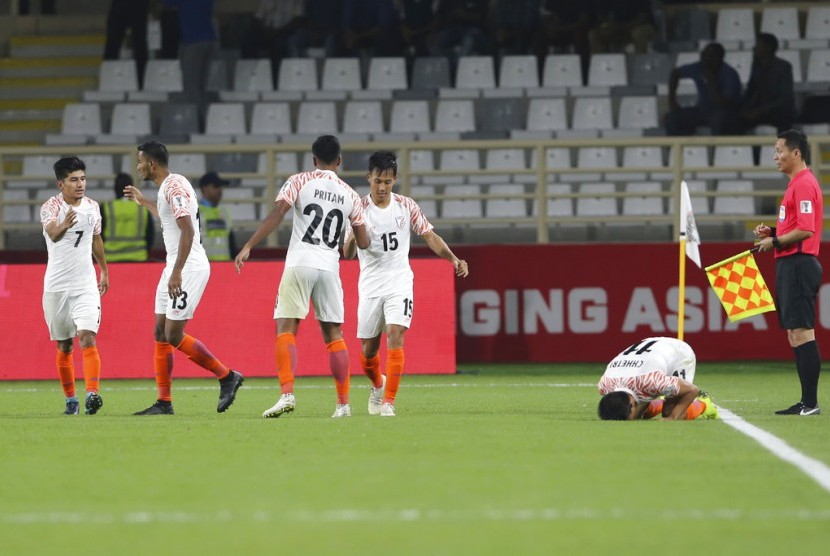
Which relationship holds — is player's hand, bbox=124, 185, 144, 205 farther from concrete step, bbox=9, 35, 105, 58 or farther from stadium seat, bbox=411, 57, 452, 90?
concrete step, bbox=9, 35, 105, 58

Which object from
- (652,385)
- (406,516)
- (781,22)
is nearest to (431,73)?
(781,22)

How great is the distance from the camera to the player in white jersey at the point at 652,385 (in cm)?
1037

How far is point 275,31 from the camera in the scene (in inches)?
952

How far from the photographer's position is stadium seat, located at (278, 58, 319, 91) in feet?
76.4

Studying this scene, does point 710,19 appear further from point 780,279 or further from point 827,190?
point 780,279

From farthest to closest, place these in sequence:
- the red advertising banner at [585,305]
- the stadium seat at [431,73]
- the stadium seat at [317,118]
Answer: the stadium seat at [431,73], the stadium seat at [317,118], the red advertising banner at [585,305]

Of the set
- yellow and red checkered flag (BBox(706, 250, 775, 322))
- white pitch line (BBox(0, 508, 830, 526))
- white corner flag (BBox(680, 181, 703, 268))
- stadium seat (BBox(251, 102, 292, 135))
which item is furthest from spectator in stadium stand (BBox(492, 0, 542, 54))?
white pitch line (BBox(0, 508, 830, 526))

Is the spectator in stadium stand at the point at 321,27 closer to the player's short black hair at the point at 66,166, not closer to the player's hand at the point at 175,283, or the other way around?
the player's short black hair at the point at 66,166

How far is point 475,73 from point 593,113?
7.20ft

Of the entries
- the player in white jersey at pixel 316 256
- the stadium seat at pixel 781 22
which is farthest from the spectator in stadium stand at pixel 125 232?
the stadium seat at pixel 781 22

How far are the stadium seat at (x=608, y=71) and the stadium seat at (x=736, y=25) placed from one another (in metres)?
2.27

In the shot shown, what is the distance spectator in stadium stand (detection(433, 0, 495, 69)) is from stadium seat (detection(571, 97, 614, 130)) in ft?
7.71

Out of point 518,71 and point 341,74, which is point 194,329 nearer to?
point 341,74

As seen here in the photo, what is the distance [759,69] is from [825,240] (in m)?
2.94
